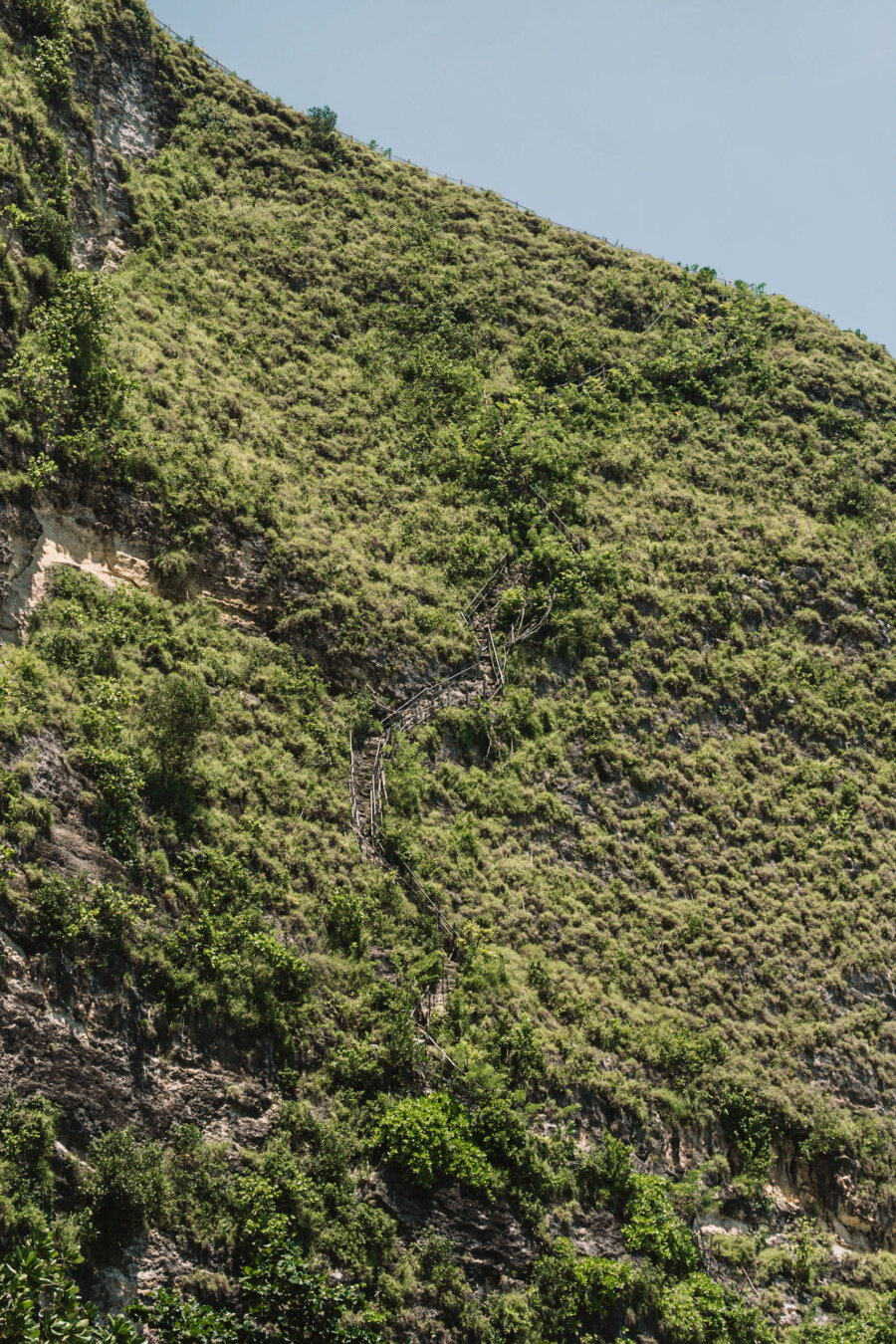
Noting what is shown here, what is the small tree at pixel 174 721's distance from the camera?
48.9 feet

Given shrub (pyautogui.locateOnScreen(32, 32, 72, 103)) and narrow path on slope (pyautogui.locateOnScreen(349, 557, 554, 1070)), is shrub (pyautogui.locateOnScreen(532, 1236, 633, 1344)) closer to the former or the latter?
narrow path on slope (pyautogui.locateOnScreen(349, 557, 554, 1070))

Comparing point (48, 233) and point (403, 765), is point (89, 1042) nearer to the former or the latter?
point (403, 765)

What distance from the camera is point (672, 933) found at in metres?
19.6

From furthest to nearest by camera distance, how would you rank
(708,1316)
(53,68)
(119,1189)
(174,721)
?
(53,68), (708,1316), (174,721), (119,1189)

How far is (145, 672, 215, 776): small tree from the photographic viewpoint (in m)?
14.9

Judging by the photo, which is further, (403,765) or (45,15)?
(45,15)

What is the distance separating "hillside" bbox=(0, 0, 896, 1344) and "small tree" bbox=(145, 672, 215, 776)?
6cm

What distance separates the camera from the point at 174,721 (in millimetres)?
14961

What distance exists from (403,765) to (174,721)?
16.8 ft

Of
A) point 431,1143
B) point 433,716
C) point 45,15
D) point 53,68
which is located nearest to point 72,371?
point 53,68

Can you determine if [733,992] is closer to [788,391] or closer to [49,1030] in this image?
[49,1030]

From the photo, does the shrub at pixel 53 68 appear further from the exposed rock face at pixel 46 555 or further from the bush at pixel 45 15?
the exposed rock face at pixel 46 555

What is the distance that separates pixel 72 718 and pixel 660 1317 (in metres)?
12.5

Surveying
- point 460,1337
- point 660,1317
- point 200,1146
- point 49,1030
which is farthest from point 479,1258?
point 49,1030
